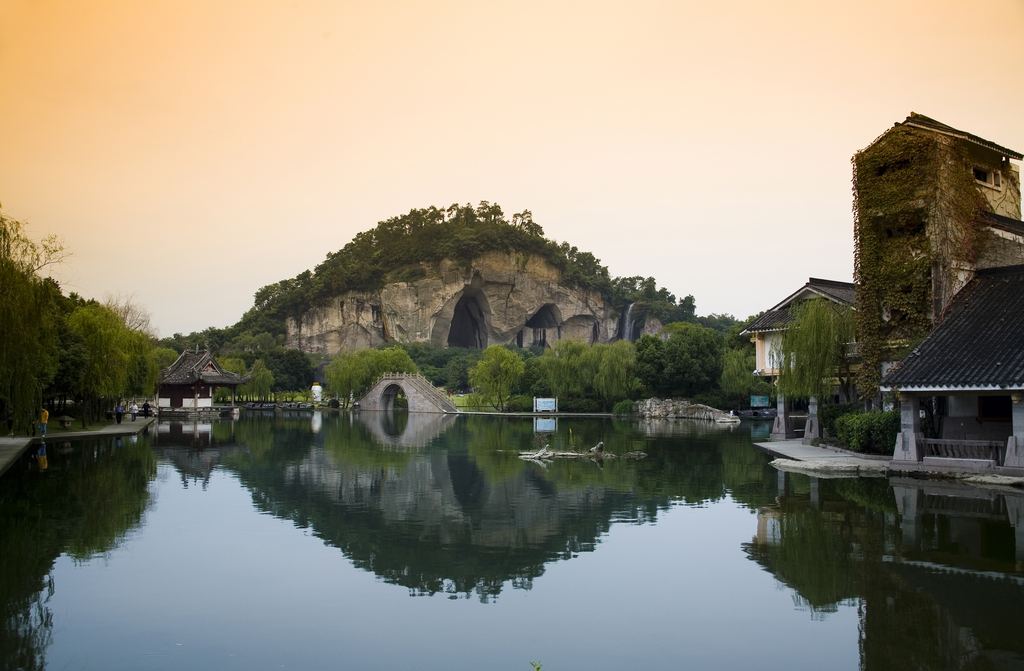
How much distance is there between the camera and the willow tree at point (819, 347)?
75.5 feet

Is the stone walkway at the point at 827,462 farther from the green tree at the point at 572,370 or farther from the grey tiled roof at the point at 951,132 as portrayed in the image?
the green tree at the point at 572,370

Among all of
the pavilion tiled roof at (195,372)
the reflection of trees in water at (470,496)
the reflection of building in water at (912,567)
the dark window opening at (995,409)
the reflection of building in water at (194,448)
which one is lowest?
the reflection of building in water at (194,448)

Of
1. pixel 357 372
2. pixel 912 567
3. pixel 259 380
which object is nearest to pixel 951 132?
pixel 912 567

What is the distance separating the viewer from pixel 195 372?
52.6 meters

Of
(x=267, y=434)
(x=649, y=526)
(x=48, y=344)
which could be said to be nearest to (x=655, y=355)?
(x=267, y=434)

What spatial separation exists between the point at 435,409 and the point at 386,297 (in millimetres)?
45409

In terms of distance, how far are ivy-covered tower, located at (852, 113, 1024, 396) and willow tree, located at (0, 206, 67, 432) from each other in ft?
66.6

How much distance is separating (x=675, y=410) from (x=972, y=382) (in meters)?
34.5

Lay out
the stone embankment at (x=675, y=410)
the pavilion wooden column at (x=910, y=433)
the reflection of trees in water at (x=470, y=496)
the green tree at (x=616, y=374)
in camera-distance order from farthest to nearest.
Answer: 1. the green tree at (x=616, y=374)
2. the stone embankment at (x=675, y=410)
3. the pavilion wooden column at (x=910, y=433)
4. the reflection of trees in water at (x=470, y=496)

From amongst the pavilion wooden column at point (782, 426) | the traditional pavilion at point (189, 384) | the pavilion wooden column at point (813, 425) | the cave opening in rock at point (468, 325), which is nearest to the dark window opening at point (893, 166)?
the pavilion wooden column at point (813, 425)

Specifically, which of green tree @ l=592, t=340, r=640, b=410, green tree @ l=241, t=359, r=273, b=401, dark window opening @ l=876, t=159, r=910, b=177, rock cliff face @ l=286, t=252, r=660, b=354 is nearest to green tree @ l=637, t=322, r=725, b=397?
green tree @ l=592, t=340, r=640, b=410

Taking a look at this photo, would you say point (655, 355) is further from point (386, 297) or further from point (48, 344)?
point (386, 297)

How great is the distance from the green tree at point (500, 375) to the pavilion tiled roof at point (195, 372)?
1741 cm

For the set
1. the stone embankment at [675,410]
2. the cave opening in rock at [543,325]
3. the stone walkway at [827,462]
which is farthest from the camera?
the cave opening in rock at [543,325]
